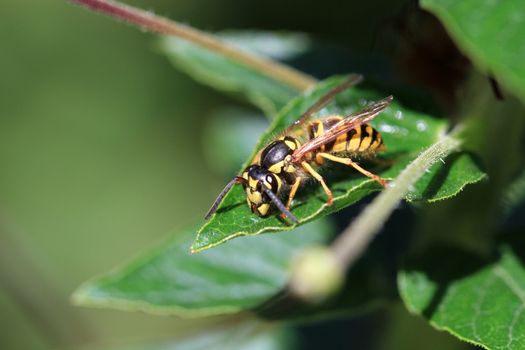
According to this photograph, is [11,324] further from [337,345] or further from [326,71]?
[326,71]

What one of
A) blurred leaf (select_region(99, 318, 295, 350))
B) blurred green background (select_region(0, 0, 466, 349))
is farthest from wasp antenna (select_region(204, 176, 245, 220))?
blurred green background (select_region(0, 0, 466, 349))

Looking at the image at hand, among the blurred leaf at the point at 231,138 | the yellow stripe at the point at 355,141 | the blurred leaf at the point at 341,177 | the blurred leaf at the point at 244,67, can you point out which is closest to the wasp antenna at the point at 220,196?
the blurred leaf at the point at 341,177

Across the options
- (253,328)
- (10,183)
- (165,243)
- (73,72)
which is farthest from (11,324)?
(165,243)

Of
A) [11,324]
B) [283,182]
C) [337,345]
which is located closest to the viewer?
[283,182]

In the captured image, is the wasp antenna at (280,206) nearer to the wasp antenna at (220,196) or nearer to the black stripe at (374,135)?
the wasp antenna at (220,196)

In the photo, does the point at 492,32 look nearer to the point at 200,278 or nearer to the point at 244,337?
the point at 200,278

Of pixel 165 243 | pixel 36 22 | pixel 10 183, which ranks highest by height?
pixel 36 22
